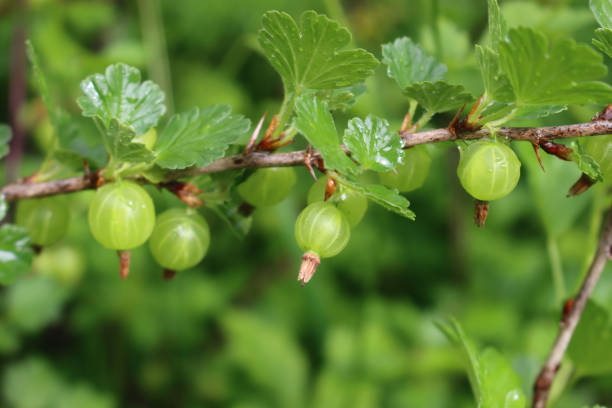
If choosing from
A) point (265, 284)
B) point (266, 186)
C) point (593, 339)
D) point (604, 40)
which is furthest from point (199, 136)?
point (265, 284)

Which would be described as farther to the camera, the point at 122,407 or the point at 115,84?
the point at 122,407

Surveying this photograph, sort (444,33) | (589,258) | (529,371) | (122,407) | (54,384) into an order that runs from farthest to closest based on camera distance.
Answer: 1. (122,407)
2. (54,384)
3. (444,33)
4. (529,371)
5. (589,258)

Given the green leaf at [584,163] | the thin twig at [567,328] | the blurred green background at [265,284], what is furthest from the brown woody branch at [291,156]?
the blurred green background at [265,284]

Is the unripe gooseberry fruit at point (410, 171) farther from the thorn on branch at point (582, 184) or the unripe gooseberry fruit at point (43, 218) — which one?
the unripe gooseberry fruit at point (43, 218)

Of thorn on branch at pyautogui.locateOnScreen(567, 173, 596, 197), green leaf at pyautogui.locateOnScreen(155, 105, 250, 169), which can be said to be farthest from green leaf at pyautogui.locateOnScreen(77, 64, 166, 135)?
Answer: thorn on branch at pyautogui.locateOnScreen(567, 173, 596, 197)

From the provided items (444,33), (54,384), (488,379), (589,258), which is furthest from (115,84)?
(54,384)

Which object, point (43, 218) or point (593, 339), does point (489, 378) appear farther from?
point (43, 218)

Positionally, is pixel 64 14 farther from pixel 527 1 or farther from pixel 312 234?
pixel 312 234
